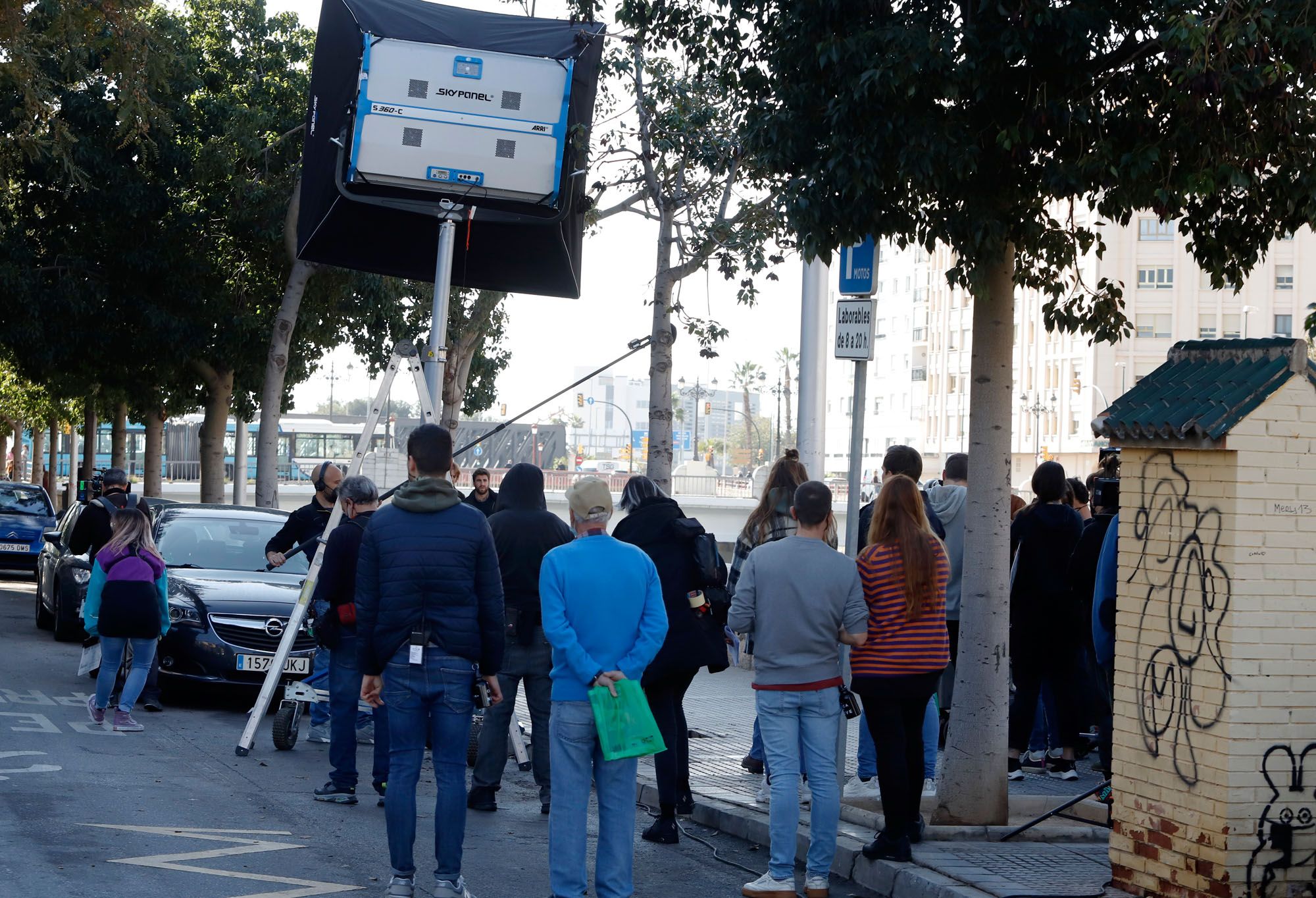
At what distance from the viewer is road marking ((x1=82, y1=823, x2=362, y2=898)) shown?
20.4ft

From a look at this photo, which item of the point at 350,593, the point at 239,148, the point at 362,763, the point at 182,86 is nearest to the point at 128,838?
the point at 350,593

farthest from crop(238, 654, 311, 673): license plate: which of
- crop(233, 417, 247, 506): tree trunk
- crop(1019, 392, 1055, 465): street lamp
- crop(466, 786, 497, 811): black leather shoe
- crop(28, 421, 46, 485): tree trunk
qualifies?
crop(1019, 392, 1055, 465): street lamp

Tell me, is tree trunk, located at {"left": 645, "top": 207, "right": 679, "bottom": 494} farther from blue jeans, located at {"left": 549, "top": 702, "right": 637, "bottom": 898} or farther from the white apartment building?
the white apartment building

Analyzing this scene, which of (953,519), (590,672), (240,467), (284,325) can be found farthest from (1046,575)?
(240,467)

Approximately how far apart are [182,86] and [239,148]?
2.52 meters

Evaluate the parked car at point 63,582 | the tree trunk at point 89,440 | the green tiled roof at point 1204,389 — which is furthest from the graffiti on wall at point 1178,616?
the tree trunk at point 89,440

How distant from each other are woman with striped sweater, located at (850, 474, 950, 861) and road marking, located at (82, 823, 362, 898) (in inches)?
92.2

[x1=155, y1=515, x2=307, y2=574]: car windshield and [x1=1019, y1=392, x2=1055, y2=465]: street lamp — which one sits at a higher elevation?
[x1=1019, y1=392, x2=1055, y2=465]: street lamp

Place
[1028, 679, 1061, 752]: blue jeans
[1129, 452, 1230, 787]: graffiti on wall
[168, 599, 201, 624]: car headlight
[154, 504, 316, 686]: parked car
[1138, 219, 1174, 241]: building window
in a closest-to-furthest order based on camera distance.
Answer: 1. [1129, 452, 1230, 787]: graffiti on wall
2. [1028, 679, 1061, 752]: blue jeans
3. [154, 504, 316, 686]: parked car
4. [168, 599, 201, 624]: car headlight
5. [1138, 219, 1174, 241]: building window

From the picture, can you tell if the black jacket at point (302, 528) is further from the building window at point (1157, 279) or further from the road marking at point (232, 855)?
the building window at point (1157, 279)

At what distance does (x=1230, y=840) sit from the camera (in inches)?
221

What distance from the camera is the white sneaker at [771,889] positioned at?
641 cm

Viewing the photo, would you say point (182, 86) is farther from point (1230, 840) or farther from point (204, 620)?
point (1230, 840)

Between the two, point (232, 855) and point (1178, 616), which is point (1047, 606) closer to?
point (1178, 616)
